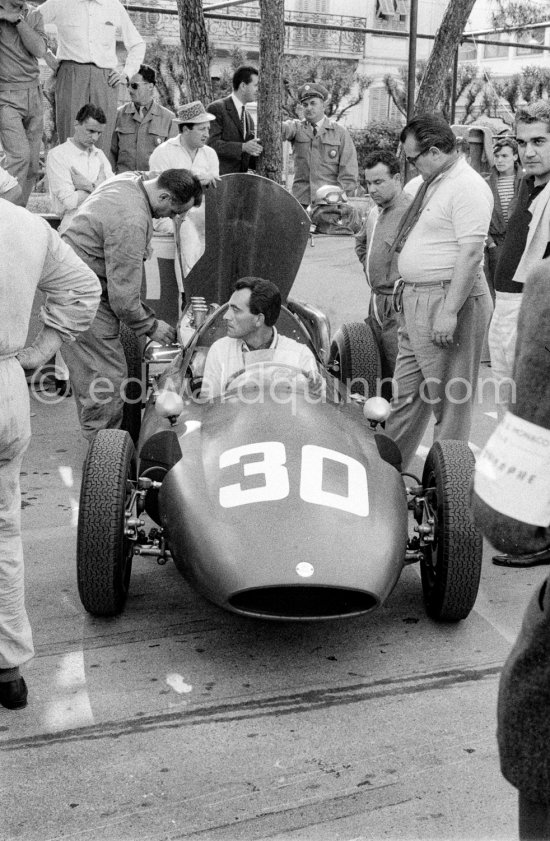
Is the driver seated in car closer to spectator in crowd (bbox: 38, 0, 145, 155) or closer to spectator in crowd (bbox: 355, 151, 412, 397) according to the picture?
spectator in crowd (bbox: 355, 151, 412, 397)

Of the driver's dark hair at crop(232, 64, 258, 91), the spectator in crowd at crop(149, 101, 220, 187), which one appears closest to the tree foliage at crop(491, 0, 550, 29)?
the driver's dark hair at crop(232, 64, 258, 91)

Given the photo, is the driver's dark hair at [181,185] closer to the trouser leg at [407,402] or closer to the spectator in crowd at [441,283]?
the spectator in crowd at [441,283]

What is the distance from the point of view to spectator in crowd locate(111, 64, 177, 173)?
31.9ft

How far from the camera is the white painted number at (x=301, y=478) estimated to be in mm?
3822

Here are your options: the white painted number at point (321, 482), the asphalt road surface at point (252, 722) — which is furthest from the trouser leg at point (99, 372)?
the white painted number at point (321, 482)

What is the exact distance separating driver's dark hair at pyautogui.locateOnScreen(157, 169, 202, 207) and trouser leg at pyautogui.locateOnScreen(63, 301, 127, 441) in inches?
31.6

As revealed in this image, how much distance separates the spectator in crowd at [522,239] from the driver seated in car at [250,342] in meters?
1.09

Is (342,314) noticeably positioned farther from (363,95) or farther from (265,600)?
(363,95)

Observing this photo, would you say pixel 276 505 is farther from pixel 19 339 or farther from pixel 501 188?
pixel 501 188

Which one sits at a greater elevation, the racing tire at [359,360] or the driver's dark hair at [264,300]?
the driver's dark hair at [264,300]

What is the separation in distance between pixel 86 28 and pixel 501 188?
3.80 m

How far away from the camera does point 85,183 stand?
27.4ft

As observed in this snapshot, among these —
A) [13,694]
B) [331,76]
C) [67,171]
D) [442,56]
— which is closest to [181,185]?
[67,171]

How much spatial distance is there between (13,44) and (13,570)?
639 centimetres
